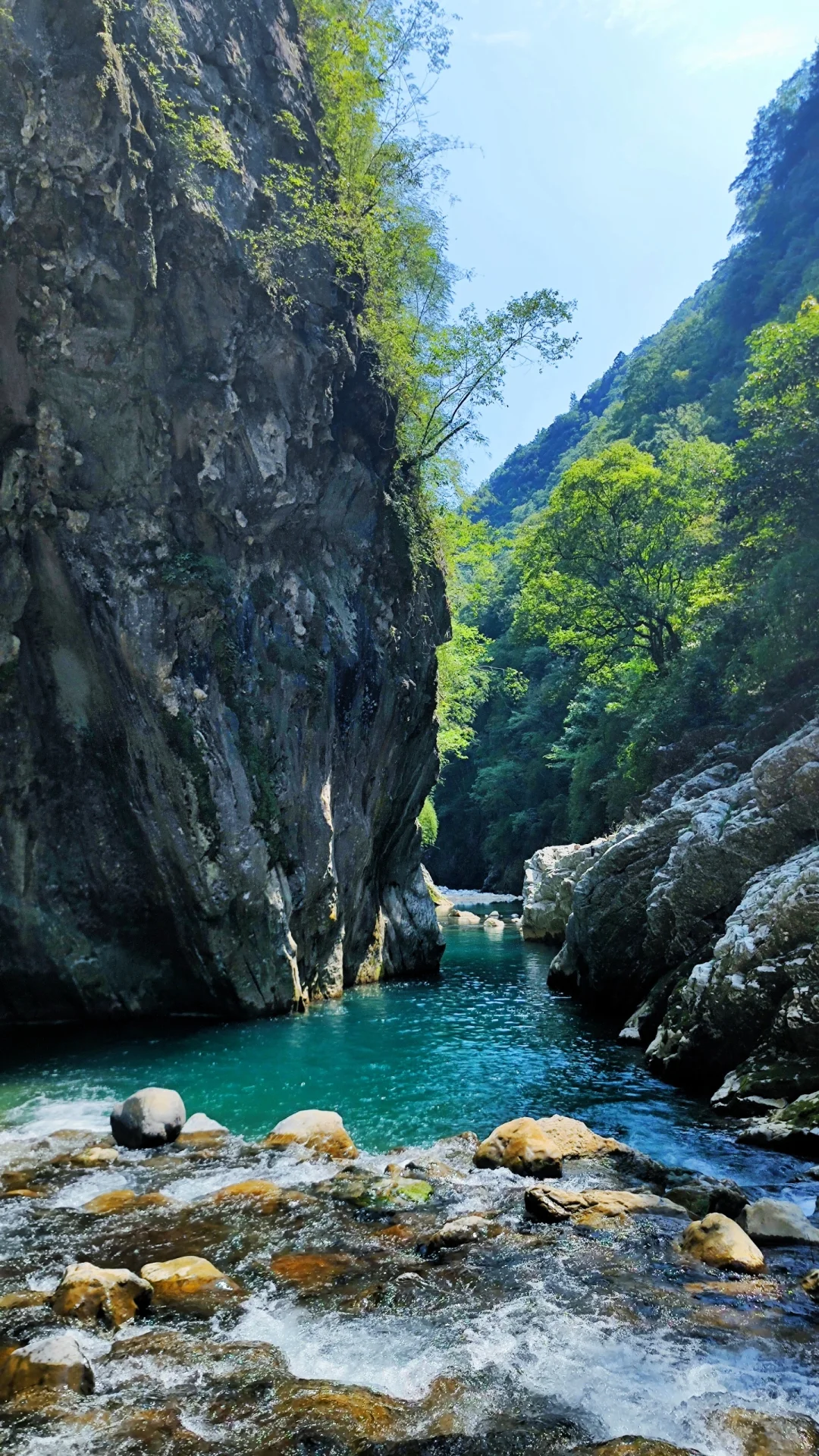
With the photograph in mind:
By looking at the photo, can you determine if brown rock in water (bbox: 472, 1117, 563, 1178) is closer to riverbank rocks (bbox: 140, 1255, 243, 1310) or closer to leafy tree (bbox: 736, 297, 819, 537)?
riverbank rocks (bbox: 140, 1255, 243, 1310)

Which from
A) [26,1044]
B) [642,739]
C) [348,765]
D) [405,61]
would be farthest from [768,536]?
[26,1044]

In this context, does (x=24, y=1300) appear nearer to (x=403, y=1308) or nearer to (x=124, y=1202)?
(x=124, y=1202)

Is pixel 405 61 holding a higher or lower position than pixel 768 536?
higher

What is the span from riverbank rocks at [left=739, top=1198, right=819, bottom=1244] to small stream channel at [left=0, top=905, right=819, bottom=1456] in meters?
0.19

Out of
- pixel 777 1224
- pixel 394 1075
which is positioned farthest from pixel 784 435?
pixel 777 1224

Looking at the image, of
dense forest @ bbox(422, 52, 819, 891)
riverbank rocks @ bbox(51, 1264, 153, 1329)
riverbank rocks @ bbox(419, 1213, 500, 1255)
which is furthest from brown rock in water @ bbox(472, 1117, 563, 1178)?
dense forest @ bbox(422, 52, 819, 891)

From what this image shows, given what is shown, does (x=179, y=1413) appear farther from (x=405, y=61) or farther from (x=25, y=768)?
(x=405, y=61)

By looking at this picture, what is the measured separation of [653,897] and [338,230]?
15717 millimetres

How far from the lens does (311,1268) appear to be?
6082 mm

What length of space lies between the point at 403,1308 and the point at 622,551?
2903 cm

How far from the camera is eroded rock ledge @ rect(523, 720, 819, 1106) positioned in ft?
31.7

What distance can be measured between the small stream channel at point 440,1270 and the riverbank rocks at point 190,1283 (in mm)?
199

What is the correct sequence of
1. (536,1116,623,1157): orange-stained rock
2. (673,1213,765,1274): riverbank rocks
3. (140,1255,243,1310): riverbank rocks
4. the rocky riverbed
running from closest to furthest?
the rocky riverbed < (140,1255,243,1310): riverbank rocks < (673,1213,765,1274): riverbank rocks < (536,1116,623,1157): orange-stained rock

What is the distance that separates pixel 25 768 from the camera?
48.5 feet
